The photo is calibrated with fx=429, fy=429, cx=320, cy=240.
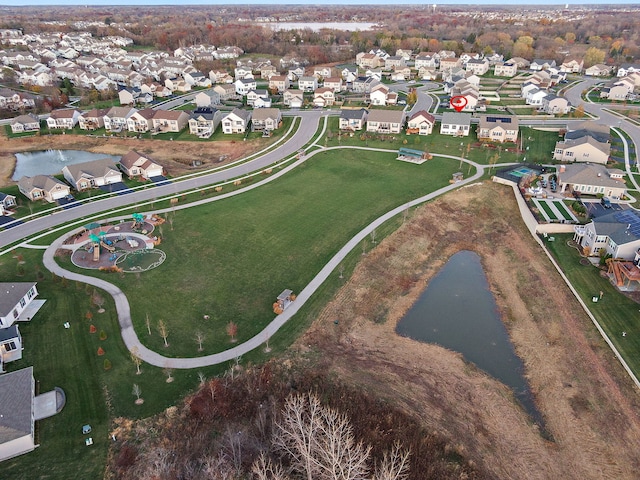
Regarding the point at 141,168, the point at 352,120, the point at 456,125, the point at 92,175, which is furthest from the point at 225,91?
the point at 456,125

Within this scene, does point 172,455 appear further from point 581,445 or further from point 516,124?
point 516,124

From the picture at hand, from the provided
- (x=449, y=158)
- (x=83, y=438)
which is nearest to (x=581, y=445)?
(x=83, y=438)

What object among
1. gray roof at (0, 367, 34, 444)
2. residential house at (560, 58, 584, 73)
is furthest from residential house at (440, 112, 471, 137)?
residential house at (560, 58, 584, 73)

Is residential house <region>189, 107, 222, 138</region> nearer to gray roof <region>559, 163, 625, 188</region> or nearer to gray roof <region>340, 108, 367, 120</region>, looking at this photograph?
gray roof <region>340, 108, 367, 120</region>

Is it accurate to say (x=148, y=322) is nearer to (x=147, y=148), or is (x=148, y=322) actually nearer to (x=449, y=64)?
(x=147, y=148)

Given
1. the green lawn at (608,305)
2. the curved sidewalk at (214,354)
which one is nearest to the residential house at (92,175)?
the curved sidewalk at (214,354)

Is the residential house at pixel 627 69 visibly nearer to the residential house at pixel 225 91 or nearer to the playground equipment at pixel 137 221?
the residential house at pixel 225 91
